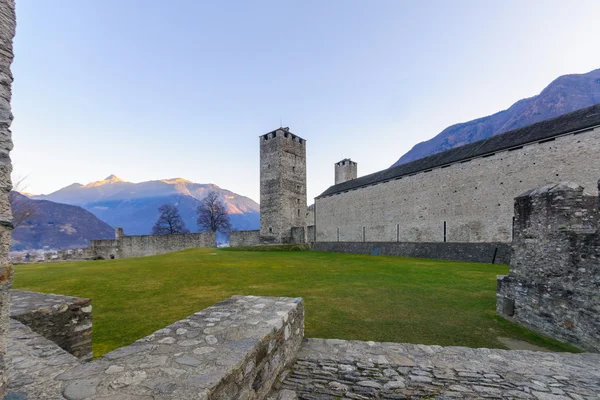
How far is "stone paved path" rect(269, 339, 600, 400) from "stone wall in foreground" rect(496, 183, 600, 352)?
52.4 inches

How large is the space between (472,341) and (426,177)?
75.1 ft

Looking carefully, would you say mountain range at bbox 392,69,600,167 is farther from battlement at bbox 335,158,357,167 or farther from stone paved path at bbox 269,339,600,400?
stone paved path at bbox 269,339,600,400

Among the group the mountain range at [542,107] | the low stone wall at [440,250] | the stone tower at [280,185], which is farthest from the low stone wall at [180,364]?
the mountain range at [542,107]

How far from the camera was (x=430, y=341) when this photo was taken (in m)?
5.32

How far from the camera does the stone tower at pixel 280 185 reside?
38.9 metres

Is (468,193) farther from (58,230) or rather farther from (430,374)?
(58,230)

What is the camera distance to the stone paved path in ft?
10.3

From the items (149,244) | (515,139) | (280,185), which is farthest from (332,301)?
(149,244)

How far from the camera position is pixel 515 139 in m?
20.6

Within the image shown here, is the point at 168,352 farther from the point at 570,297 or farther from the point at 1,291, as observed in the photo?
the point at 570,297

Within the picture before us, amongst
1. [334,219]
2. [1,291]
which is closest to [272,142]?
[334,219]

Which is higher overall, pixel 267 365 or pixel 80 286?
pixel 267 365

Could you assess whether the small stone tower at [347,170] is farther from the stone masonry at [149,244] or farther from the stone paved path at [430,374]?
the stone paved path at [430,374]

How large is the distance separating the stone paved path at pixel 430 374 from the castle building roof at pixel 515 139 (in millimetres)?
19931
